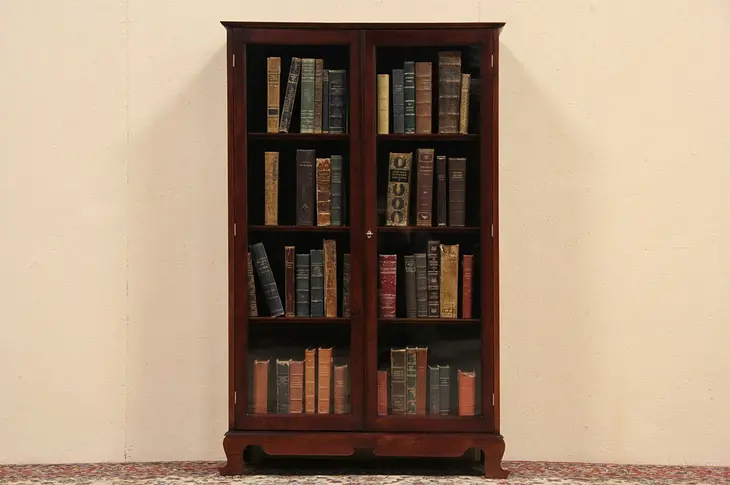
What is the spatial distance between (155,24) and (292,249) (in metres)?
1.19

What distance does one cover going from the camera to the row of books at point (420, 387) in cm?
279

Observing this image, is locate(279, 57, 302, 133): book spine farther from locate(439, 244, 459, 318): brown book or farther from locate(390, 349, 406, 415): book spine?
locate(390, 349, 406, 415): book spine

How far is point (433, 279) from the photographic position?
2.82 meters

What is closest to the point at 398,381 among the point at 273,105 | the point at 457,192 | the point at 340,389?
the point at 340,389

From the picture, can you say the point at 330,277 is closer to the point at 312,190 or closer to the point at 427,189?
the point at 312,190

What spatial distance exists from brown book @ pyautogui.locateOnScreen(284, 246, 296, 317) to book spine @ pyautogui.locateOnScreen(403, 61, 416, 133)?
67 centimetres

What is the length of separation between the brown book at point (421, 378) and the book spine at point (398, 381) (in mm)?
51

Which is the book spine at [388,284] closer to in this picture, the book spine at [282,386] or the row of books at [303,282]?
the row of books at [303,282]

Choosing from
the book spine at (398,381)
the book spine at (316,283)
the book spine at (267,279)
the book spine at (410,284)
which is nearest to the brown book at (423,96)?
the book spine at (410,284)

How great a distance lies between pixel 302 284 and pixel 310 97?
737 mm

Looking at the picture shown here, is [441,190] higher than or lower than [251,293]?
higher

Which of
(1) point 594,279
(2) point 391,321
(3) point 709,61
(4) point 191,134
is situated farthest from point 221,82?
(3) point 709,61

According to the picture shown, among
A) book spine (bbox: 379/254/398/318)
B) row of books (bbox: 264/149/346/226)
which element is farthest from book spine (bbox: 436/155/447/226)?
row of books (bbox: 264/149/346/226)

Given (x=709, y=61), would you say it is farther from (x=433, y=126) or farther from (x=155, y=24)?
(x=155, y=24)
